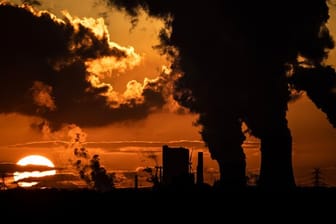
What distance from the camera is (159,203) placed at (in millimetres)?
69500

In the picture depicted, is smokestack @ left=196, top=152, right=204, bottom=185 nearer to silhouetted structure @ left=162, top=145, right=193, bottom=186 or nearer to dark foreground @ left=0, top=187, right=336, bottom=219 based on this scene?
silhouetted structure @ left=162, top=145, right=193, bottom=186

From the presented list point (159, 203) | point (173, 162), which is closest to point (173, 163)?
→ point (173, 162)

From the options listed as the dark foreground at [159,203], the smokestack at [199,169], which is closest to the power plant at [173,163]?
the smokestack at [199,169]

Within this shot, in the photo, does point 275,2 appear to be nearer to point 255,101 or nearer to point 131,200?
point 255,101

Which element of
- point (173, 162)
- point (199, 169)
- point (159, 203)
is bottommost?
Answer: point (159, 203)

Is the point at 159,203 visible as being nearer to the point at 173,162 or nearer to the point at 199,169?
the point at 199,169

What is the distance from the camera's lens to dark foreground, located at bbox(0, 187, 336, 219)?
Result: 2431 inches

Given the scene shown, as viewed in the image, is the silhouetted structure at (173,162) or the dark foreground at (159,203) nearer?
the dark foreground at (159,203)

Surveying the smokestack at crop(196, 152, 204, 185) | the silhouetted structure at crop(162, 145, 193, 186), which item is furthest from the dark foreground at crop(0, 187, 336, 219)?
the silhouetted structure at crop(162, 145, 193, 186)

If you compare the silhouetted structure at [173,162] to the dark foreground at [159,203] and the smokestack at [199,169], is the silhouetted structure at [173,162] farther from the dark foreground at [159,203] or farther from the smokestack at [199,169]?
the dark foreground at [159,203]

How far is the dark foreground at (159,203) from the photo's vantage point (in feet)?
203

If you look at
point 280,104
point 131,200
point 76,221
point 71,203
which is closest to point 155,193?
point 131,200

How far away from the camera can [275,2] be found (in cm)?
8106

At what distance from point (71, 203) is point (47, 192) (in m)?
A: 11.9
